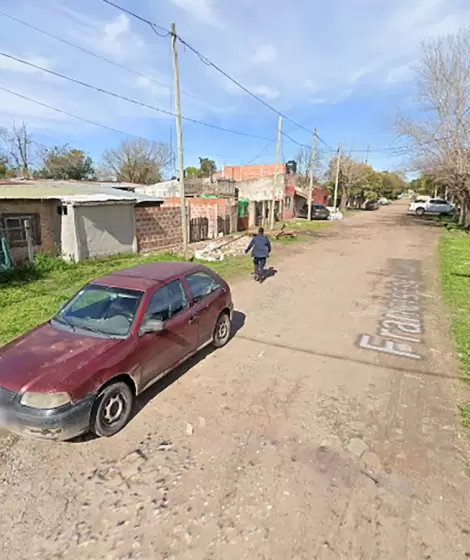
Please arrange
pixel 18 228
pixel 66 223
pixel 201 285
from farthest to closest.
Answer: pixel 66 223 → pixel 18 228 → pixel 201 285

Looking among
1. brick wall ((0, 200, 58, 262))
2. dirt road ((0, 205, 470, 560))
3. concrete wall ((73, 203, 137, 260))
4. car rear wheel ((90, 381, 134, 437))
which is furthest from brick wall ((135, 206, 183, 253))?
car rear wheel ((90, 381, 134, 437))

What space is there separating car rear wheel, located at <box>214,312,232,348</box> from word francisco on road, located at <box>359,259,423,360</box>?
2.32 m

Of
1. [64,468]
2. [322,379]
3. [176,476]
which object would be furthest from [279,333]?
[64,468]

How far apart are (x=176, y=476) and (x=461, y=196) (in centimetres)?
2956

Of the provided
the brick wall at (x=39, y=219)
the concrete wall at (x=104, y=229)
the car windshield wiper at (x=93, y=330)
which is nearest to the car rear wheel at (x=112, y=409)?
the car windshield wiper at (x=93, y=330)

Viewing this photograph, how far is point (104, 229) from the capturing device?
42.0 ft

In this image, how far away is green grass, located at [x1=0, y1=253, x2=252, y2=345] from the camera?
6.81 meters

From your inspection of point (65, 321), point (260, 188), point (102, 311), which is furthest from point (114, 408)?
point (260, 188)

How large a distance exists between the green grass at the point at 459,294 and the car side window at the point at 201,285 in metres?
3.64

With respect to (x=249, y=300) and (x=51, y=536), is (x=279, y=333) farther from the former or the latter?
(x=51, y=536)

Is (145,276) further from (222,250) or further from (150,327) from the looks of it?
(222,250)

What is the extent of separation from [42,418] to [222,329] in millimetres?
3115

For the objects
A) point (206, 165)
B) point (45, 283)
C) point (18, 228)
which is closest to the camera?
point (45, 283)

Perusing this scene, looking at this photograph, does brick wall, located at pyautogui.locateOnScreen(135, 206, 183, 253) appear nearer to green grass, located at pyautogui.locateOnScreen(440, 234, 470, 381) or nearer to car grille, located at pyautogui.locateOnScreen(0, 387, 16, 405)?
green grass, located at pyautogui.locateOnScreen(440, 234, 470, 381)
